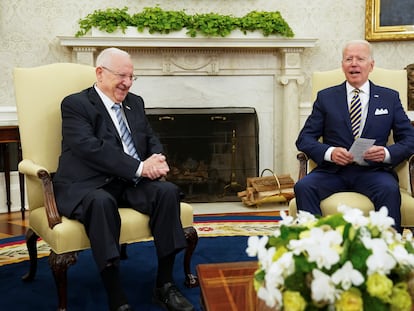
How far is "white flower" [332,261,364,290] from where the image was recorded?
3.59 ft

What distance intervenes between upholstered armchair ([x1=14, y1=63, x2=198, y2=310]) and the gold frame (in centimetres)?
338

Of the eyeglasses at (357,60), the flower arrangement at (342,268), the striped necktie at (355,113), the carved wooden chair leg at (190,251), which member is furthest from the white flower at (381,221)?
the eyeglasses at (357,60)

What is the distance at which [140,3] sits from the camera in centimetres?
505

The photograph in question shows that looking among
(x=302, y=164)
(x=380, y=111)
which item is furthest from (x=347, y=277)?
(x=380, y=111)

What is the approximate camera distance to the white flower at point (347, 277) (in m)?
1.10

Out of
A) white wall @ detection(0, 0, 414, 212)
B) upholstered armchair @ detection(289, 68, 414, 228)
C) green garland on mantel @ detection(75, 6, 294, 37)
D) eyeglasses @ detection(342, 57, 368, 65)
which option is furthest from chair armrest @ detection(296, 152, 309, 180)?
white wall @ detection(0, 0, 414, 212)

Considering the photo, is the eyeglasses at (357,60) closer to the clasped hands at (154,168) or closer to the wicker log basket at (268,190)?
the clasped hands at (154,168)

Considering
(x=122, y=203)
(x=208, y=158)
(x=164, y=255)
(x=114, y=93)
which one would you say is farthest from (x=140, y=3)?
(x=164, y=255)

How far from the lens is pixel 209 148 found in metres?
5.25

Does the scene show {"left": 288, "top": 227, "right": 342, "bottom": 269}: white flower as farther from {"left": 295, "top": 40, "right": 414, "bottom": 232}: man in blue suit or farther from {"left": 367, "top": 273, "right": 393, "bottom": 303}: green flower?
{"left": 295, "top": 40, "right": 414, "bottom": 232}: man in blue suit

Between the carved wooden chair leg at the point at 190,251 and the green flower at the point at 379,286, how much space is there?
1639mm

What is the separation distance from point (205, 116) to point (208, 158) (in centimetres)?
43

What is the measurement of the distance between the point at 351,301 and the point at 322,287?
7 cm

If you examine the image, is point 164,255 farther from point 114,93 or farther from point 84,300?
point 114,93
